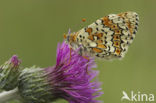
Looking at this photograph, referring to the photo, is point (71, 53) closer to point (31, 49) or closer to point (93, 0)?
point (31, 49)

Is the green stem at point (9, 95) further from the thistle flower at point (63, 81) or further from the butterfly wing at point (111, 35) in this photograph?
the butterfly wing at point (111, 35)

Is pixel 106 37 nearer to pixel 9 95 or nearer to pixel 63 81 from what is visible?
pixel 63 81

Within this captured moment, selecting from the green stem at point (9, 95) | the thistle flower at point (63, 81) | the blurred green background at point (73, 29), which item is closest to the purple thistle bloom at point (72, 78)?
the thistle flower at point (63, 81)

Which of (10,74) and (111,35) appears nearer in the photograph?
A: (10,74)

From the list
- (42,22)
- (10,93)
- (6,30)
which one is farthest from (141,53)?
(10,93)

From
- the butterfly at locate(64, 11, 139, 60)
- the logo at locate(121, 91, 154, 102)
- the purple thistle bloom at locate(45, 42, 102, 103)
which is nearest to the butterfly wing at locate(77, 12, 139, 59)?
the butterfly at locate(64, 11, 139, 60)

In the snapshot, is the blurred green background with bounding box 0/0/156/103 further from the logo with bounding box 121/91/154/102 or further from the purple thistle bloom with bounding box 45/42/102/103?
the purple thistle bloom with bounding box 45/42/102/103

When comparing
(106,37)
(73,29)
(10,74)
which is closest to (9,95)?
(10,74)
